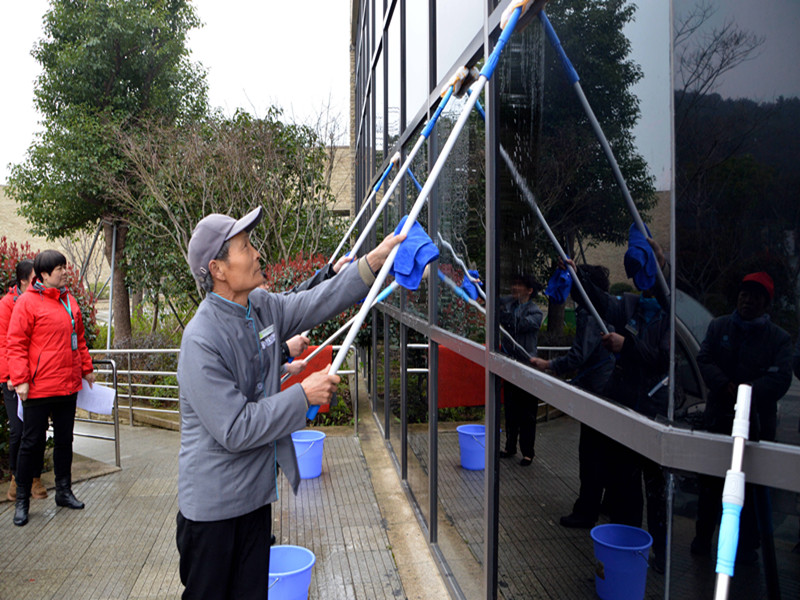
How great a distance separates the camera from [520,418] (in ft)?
7.45

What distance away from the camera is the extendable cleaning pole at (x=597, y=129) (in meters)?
1.35

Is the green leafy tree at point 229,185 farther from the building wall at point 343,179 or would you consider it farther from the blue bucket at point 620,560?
the blue bucket at point 620,560

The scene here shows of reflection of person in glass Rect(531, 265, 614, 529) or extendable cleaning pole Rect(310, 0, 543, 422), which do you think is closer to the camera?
reflection of person in glass Rect(531, 265, 614, 529)

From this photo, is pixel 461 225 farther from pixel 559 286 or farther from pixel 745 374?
pixel 745 374

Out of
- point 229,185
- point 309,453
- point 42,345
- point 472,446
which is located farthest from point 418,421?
point 229,185

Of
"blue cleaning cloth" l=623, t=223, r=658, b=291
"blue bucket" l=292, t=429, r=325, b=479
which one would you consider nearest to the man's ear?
"blue cleaning cloth" l=623, t=223, r=658, b=291

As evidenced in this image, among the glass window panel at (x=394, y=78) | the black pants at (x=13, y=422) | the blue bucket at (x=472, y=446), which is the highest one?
the glass window panel at (x=394, y=78)

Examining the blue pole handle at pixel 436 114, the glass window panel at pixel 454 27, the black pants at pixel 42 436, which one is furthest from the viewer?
the black pants at pixel 42 436

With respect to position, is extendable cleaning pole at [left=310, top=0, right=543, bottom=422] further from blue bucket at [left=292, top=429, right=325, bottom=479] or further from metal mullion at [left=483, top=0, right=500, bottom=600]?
blue bucket at [left=292, top=429, right=325, bottom=479]

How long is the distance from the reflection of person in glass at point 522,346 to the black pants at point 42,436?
3.82 m

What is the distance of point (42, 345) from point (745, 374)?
484 cm

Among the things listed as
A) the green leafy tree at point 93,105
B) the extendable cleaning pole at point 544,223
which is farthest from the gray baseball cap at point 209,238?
the green leafy tree at point 93,105

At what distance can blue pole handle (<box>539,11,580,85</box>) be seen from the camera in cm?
165

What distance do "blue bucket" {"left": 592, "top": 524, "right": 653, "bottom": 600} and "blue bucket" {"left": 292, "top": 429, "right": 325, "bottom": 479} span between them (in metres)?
3.91
